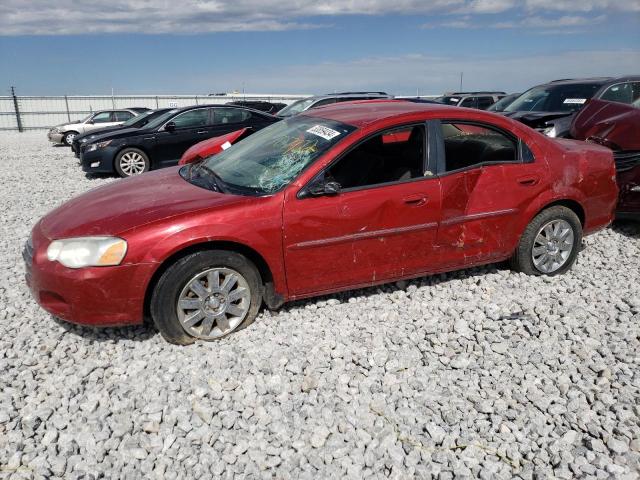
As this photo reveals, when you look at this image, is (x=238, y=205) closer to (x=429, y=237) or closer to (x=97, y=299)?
(x=97, y=299)

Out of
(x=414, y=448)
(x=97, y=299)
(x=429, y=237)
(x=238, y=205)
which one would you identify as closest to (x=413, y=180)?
(x=429, y=237)

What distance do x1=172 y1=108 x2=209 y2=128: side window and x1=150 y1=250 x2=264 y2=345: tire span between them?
25.6ft

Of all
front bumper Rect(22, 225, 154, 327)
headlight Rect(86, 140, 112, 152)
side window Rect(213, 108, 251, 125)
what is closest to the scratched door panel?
front bumper Rect(22, 225, 154, 327)

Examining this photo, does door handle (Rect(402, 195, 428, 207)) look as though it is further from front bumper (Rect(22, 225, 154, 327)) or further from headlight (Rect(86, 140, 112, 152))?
headlight (Rect(86, 140, 112, 152))

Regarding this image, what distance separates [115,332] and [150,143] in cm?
737

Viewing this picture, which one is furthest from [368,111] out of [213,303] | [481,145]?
[213,303]

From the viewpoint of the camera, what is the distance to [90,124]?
1867 centimetres

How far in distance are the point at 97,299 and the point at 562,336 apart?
10.6 ft

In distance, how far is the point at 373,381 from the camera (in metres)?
3.20

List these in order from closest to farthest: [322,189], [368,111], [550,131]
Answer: [322,189]
[368,111]
[550,131]

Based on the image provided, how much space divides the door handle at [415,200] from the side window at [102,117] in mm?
17348

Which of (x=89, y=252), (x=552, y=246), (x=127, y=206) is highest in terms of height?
(x=127, y=206)

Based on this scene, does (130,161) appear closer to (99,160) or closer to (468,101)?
(99,160)

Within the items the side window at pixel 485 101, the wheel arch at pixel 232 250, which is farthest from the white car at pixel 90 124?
the wheel arch at pixel 232 250
